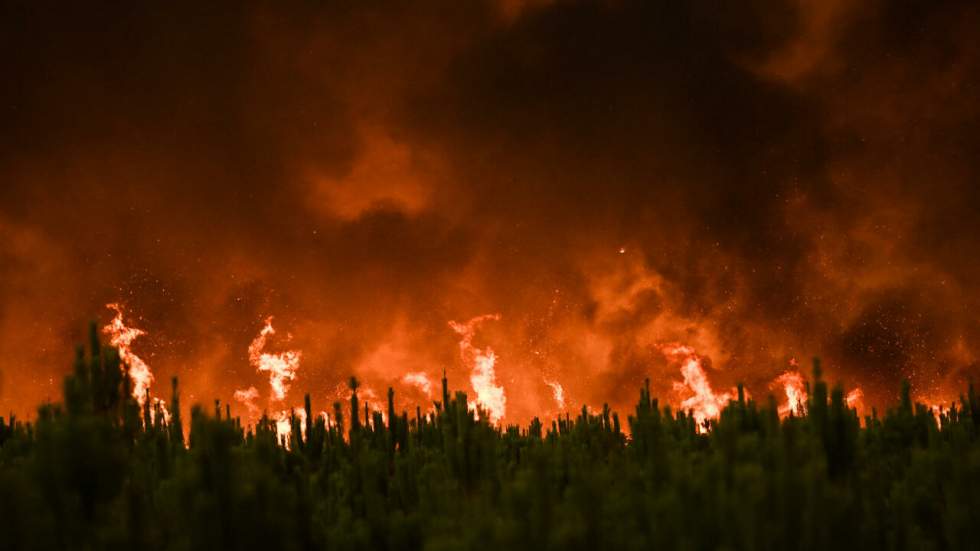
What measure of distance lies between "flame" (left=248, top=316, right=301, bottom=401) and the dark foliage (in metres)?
39.7

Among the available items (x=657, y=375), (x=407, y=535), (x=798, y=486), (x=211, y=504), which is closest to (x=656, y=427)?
(x=798, y=486)

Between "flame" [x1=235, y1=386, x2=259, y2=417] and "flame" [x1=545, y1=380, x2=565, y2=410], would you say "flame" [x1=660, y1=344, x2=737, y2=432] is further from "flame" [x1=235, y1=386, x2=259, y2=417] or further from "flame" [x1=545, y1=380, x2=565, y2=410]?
"flame" [x1=235, y1=386, x2=259, y2=417]

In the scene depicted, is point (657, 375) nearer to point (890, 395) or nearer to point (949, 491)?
point (890, 395)

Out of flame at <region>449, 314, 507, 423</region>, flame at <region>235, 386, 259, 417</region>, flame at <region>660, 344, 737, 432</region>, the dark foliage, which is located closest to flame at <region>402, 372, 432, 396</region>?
flame at <region>449, 314, 507, 423</region>

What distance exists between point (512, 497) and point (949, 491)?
1.80 metres

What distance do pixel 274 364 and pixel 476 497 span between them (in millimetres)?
41192

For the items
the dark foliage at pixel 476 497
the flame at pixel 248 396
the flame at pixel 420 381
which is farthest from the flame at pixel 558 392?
the dark foliage at pixel 476 497

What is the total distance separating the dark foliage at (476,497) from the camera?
83.1 inches

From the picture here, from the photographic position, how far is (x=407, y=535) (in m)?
2.85

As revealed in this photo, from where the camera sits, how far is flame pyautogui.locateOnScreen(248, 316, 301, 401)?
41.4m

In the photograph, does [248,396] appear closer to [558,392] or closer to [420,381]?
[420,381]

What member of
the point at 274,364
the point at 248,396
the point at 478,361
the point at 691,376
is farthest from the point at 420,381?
the point at 691,376

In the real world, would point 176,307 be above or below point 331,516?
above

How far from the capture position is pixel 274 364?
41.8 metres
